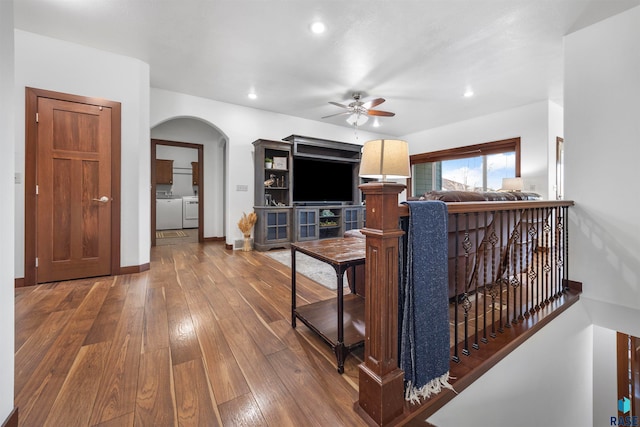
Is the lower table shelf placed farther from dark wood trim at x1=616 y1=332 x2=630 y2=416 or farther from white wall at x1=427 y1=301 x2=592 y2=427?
dark wood trim at x1=616 y1=332 x2=630 y2=416

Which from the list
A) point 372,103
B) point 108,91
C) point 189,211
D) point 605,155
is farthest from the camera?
point 189,211

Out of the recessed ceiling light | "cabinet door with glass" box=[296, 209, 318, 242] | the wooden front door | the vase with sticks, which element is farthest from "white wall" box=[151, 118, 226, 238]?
the recessed ceiling light

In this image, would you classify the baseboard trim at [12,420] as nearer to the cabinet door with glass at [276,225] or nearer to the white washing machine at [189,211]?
the cabinet door with glass at [276,225]

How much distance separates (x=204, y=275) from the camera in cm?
305

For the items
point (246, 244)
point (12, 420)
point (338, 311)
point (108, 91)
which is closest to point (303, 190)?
point (246, 244)

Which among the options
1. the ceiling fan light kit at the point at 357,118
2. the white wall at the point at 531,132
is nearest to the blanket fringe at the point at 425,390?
the ceiling fan light kit at the point at 357,118

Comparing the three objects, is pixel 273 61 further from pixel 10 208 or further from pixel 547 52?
pixel 547 52

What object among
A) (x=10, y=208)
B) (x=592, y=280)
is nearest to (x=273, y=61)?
(x=10, y=208)

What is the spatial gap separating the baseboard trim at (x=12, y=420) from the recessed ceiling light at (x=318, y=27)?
125 inches

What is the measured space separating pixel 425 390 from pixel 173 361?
131 cm

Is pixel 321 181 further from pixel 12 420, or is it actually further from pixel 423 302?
pixel 12 420

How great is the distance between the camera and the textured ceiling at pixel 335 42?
2.30m

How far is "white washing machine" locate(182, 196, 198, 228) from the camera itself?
7617mm

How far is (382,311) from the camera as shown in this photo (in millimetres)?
1084
